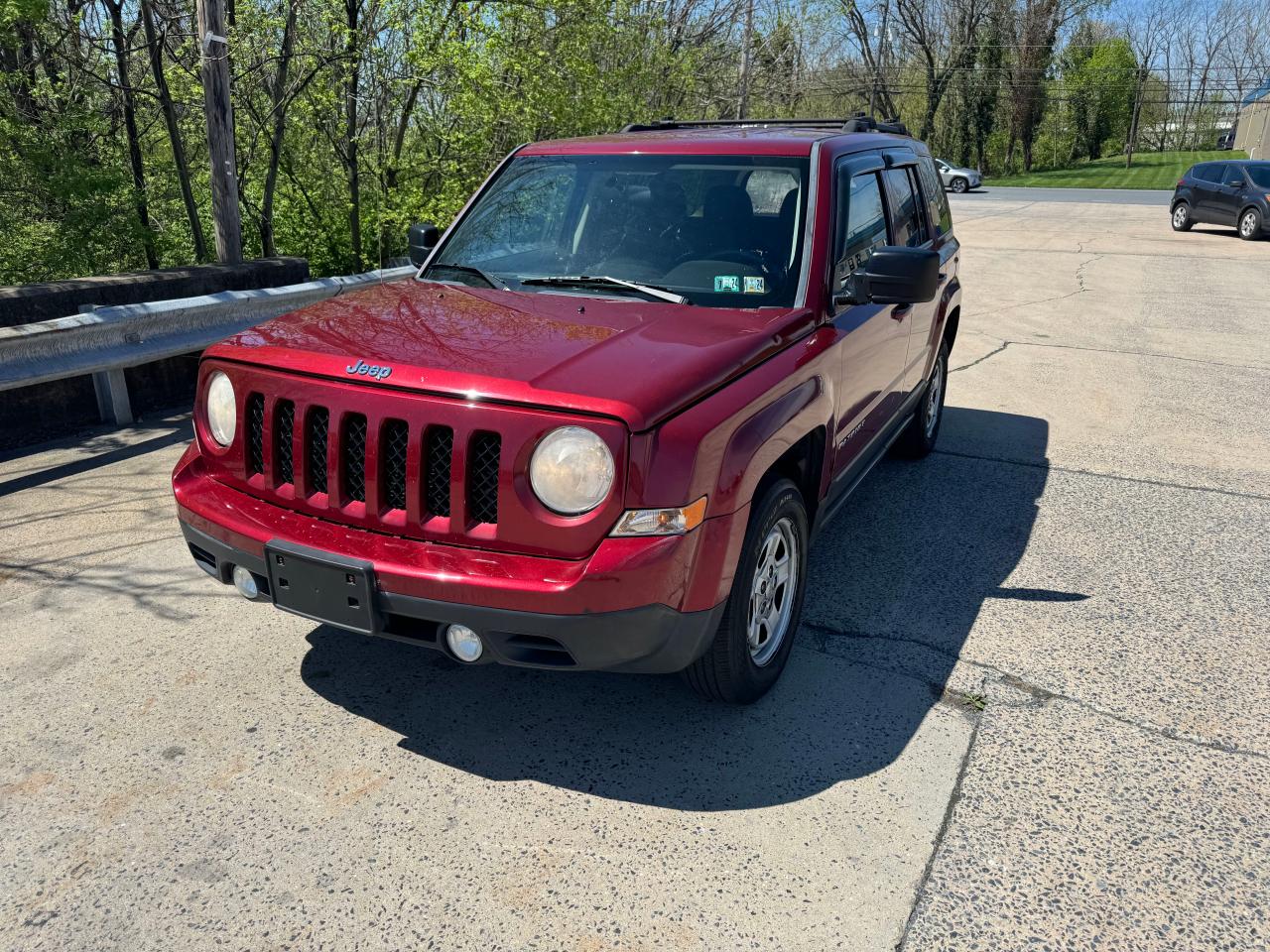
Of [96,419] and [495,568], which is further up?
[495,568]

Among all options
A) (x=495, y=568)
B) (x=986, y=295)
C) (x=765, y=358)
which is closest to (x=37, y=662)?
(x=495, y=568)

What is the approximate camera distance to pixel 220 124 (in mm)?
7852

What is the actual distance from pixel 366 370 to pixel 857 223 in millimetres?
2275

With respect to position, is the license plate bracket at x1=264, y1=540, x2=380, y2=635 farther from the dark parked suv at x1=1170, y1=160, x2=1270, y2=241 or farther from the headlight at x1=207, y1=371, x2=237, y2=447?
the dark parked suv at x1=1170, y1=160, x2=1270, y2=241

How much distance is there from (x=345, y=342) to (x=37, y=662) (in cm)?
171

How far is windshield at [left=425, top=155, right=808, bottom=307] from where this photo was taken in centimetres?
386

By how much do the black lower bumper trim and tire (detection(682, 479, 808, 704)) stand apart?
176 millimetres

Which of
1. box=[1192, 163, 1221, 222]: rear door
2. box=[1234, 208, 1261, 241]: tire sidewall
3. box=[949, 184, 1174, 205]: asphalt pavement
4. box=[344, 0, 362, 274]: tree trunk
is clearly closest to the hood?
box=[344, 0, 362, 274]: tree trunk

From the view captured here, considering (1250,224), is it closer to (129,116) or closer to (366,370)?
(129,116)

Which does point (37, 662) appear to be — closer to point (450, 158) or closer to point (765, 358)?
point (765, 358)

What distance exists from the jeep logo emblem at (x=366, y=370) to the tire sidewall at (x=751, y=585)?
1.18m

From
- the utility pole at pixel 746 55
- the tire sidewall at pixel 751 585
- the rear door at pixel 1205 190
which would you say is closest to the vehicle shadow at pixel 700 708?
the tire sidewall at pixel 751 585

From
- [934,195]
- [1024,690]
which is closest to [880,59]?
[934,195]

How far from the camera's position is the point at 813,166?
407cm
